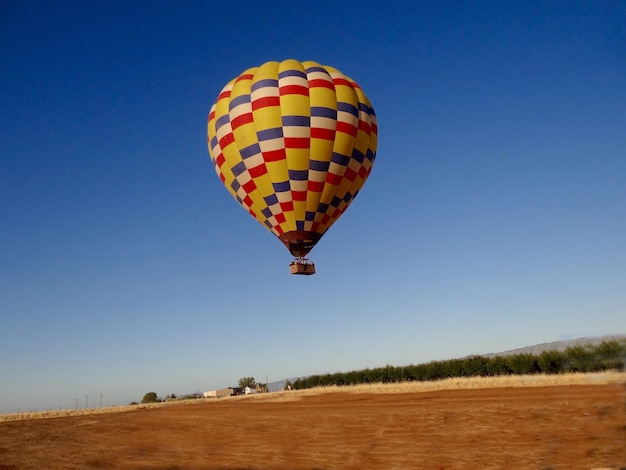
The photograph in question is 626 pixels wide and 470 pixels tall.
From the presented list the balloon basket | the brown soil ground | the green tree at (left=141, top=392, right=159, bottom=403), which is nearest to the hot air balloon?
the balloon basket

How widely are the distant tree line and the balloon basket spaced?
2665cm

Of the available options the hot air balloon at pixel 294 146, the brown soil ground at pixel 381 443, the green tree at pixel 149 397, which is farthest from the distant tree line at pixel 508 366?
the green tree at pixel 149 397

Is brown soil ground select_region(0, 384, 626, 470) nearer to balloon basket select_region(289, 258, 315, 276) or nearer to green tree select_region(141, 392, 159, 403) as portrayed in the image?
balloon basket select_region(289, 258, 315, 276)

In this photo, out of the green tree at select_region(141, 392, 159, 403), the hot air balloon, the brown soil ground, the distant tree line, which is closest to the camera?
the brown soil ground

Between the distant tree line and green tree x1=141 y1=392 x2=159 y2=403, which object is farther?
green tree x1=141 y1=392 x2=159 y2=403

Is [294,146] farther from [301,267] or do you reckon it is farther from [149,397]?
[149,397]

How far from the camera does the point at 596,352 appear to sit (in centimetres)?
4822

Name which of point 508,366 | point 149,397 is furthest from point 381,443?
point 149,397

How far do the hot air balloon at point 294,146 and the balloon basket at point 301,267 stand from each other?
47mm

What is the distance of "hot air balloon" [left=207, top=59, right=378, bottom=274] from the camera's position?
22.9m

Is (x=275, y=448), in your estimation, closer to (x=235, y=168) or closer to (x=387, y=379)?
(x=235, y=168)

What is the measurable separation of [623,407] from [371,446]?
9.38m

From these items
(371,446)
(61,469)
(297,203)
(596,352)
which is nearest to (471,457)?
(371,446)

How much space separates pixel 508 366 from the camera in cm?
5262
